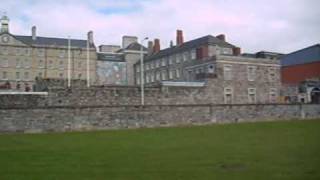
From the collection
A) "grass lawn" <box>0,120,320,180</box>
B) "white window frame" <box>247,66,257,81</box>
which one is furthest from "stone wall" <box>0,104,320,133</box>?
"white window frame" <box>247,66,257,81</box>

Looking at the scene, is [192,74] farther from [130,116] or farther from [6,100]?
[6,100]

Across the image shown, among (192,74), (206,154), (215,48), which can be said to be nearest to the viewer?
(206,154)

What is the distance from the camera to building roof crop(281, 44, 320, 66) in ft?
199

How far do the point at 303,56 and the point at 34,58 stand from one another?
146ft

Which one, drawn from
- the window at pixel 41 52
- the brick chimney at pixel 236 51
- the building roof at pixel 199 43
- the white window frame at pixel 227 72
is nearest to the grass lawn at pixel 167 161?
the white window frame at pixel 227 72

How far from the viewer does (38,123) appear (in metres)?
29.8

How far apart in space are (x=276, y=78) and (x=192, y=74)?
33.4 ft

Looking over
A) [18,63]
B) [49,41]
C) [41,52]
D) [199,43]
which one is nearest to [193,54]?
[199,43]

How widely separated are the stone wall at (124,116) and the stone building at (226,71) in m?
8.37

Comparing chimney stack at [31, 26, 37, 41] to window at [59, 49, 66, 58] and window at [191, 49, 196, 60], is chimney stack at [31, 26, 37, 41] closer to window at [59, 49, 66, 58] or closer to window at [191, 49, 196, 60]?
window at [59, 49, 66, 58]

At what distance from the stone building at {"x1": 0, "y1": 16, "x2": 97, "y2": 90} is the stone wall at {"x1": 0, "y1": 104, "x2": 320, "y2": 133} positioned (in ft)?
157

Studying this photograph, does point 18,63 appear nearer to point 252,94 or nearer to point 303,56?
point 252,94

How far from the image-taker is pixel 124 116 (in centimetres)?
3259

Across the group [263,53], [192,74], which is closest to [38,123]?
[192,74]
